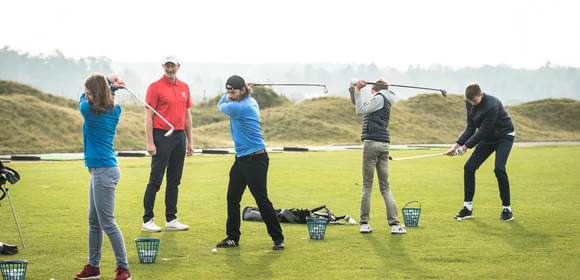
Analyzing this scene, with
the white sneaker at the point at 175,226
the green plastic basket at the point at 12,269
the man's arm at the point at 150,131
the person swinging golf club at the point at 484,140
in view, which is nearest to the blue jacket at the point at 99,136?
the green plastic basket at the point at 12,269

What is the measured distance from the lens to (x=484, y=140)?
1504cm

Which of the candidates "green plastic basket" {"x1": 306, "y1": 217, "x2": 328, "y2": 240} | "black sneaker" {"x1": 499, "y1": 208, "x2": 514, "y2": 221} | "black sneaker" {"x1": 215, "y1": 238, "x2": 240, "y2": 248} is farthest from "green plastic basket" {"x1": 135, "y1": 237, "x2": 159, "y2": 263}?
"black sneaker" {"x1": 499, "y1": 208, "x2": 514, "y2": 221}

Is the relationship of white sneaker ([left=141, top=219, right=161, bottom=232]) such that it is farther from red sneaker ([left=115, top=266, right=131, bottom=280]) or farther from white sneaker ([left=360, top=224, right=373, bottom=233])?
red sneaker ([left=115, top=266, right=131, bottom=280])

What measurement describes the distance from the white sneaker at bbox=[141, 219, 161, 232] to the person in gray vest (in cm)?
292

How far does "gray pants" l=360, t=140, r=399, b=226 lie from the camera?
12.8m

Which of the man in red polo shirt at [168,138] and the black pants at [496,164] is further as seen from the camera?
the black pants at [496,164]

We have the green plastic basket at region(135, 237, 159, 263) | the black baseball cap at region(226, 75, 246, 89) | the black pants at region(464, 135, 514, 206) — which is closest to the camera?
the green plastic basket at region(135, 237, 159, 263)

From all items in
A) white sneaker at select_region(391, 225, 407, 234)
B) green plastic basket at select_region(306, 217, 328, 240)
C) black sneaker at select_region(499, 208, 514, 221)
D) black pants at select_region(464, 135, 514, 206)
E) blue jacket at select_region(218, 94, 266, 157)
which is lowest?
black sneaker at select_region(499, 208, 514, 221)

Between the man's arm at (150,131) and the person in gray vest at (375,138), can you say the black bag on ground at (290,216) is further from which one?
the man's arm at (150,131)

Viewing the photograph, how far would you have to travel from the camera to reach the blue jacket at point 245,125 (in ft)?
37.6

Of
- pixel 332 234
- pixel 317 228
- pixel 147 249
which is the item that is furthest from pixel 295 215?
pixel 147 249

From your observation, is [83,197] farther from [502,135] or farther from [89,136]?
[89,136]

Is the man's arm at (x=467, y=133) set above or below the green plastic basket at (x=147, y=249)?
above

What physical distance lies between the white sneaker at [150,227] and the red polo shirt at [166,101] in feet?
4.54
